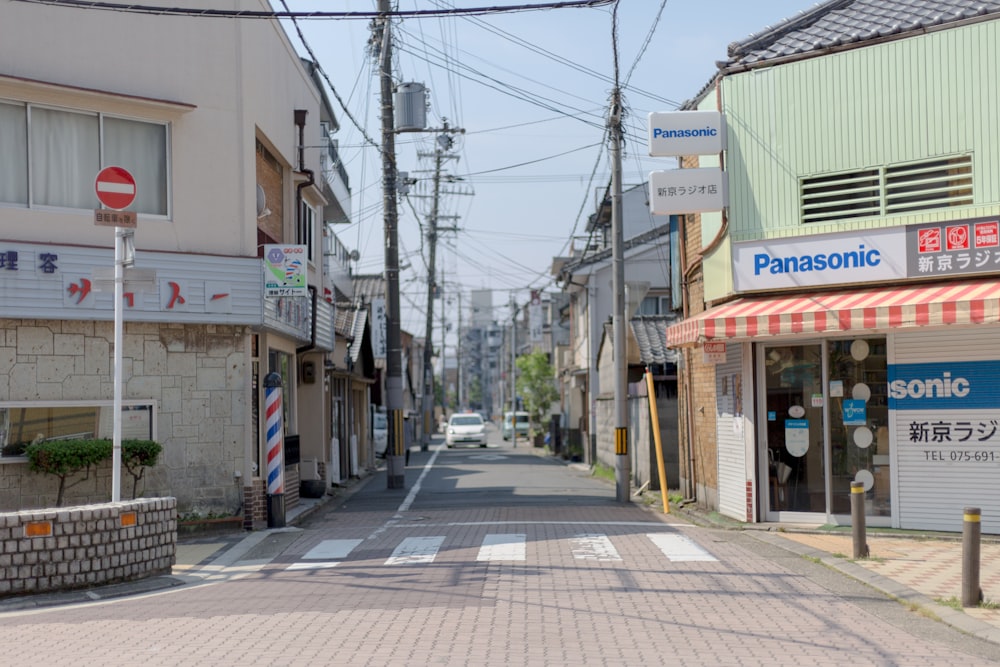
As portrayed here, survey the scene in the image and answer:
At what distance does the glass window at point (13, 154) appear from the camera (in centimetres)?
1520

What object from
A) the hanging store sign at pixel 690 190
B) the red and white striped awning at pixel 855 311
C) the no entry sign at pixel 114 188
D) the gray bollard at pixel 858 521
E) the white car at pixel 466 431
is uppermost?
the hanging store sign at pixel 690 190

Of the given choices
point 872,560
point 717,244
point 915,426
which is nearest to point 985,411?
point 915,426

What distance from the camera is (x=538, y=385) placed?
179 ft

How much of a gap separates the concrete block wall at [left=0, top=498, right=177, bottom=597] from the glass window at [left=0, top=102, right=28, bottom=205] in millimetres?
5876

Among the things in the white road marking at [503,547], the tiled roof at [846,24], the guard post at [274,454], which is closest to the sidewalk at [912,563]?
the white road marking at [503,547]

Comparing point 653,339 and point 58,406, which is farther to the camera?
point 653,339

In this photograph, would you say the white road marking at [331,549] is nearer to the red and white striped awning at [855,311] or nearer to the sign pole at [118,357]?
the sign pole at [118,357]

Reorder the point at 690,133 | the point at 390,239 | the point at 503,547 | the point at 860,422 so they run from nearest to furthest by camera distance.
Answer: the point at 503,547
the point at 860,422
the point at 690,133
the point at 390,239

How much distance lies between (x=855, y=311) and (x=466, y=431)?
39.9m

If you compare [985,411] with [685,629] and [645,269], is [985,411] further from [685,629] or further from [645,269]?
[645,269]

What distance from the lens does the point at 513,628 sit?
8758mm

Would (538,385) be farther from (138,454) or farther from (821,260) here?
(138,454)

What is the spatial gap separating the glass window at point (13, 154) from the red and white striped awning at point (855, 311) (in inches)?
393

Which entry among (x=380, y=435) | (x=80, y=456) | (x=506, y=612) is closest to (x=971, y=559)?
(x=506, y=612)
